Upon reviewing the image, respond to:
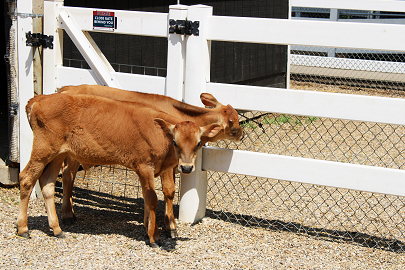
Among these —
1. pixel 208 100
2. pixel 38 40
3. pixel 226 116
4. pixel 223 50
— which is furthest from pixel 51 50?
pixel 223 50

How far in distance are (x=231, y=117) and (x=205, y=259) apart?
1.59 m

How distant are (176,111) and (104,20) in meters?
1.40

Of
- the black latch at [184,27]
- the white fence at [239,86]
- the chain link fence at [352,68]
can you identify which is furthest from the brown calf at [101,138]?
the chain link fence at [352,68]

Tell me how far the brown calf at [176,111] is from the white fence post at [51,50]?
54 cm

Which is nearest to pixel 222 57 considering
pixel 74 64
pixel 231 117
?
pixel 74 64

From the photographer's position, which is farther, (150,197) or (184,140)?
(150,197)

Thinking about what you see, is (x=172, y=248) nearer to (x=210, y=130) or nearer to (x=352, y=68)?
(x=210, y=130)

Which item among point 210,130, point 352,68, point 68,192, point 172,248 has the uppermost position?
point 352,68

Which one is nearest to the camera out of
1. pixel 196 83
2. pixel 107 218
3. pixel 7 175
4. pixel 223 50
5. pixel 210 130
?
pixel 210 130

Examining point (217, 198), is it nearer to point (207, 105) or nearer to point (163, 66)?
point (207, 105)

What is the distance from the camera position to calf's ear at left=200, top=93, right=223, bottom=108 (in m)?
5.36

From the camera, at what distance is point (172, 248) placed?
5.01m

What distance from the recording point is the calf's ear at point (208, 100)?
5.36 metres

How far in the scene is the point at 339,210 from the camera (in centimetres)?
623
